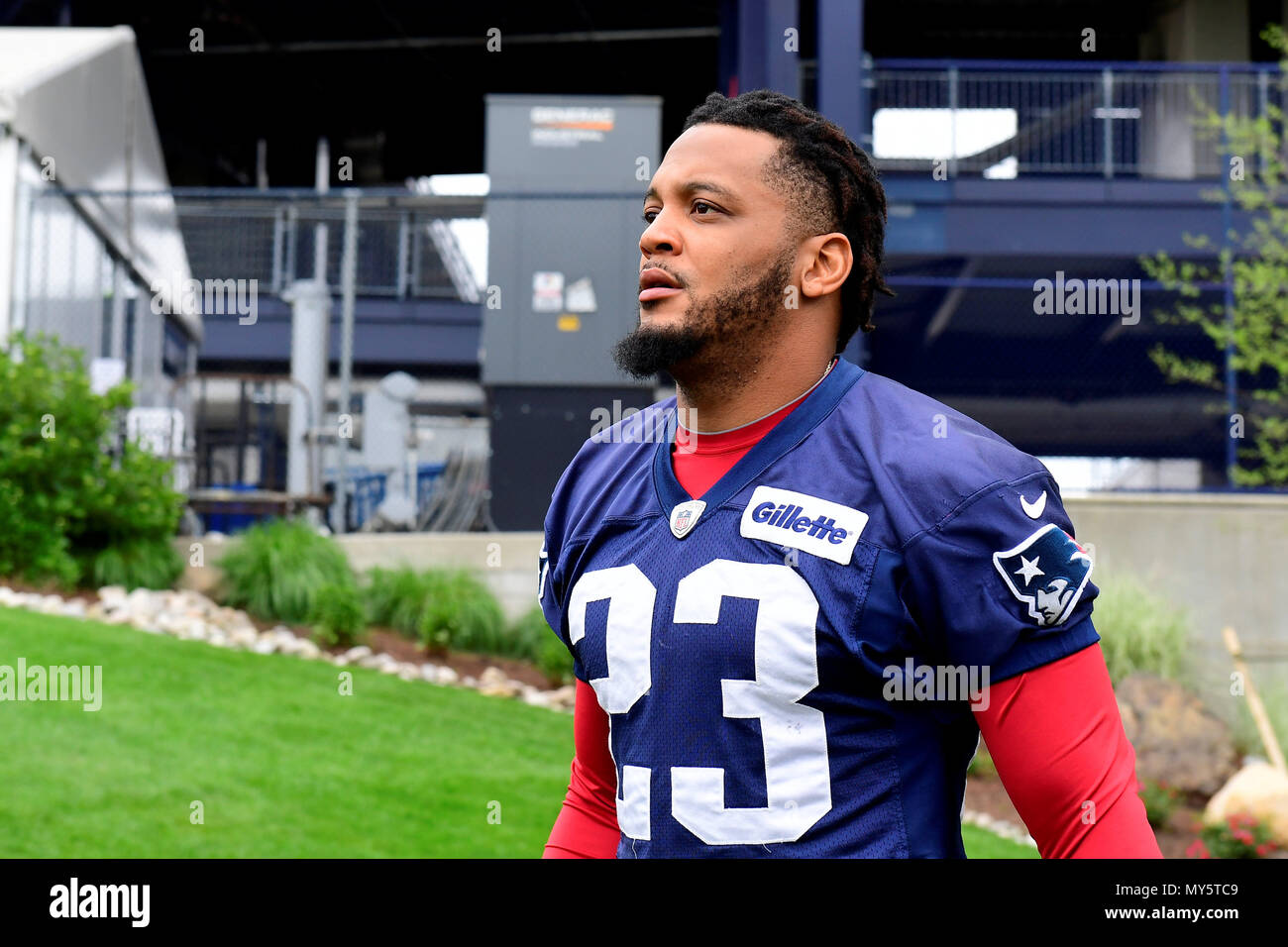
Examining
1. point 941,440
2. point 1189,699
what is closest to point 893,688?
point 941,440

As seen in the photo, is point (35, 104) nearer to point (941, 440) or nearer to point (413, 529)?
point (413, 529)

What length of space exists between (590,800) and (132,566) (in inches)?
320

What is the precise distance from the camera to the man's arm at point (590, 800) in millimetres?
2174

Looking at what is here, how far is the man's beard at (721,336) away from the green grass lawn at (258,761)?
424cm

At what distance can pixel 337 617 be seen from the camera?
Answer: 892 cm

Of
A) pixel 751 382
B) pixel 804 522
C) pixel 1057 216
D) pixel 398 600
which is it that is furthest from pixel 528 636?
pixel 1057 216

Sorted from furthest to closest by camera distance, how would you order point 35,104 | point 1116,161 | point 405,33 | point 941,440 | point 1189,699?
point 405,33 → point 1116,161 → point 35,104 → point 1189,699 → point 941,440

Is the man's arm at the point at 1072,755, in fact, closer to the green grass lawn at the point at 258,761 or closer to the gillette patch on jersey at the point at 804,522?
the gillette patch on jersey at the point at 804,522

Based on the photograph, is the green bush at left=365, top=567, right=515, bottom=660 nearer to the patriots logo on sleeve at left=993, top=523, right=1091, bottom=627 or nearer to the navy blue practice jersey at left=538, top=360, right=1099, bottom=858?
the navy blue practice jersey at left=538, top=360, right=1099, bottom=858

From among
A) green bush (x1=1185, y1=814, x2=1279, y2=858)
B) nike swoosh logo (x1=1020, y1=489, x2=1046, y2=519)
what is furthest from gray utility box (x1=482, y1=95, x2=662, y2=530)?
nike swoosh logo (x1=1020, y1=489, x2=1046, y2=519)

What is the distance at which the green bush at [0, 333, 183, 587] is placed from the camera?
9.05 metres

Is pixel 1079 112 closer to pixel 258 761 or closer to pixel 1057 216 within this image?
pixel 1057 216
